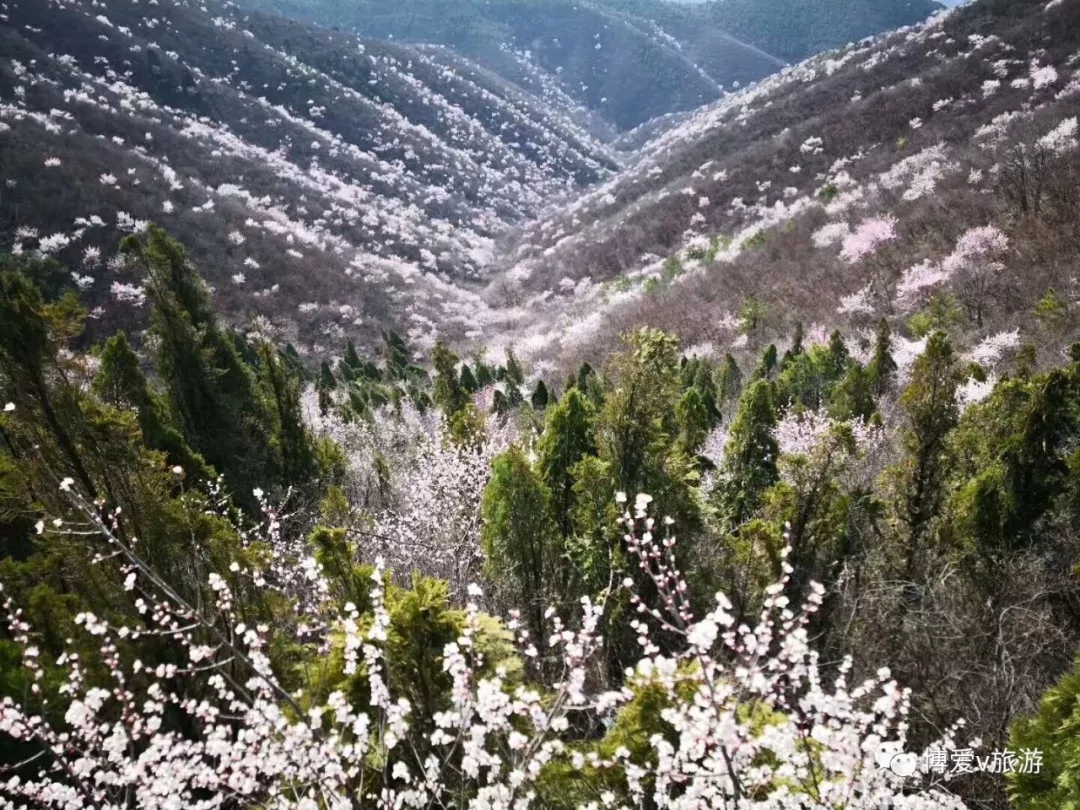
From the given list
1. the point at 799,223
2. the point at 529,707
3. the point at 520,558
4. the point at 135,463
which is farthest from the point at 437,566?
the point at 799,223

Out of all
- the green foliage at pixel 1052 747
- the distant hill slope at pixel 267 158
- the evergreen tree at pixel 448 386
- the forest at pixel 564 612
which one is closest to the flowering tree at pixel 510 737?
the forest at pixel 564 612

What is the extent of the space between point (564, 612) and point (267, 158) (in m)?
57.1

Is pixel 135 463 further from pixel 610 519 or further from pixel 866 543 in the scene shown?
pixel 866 543

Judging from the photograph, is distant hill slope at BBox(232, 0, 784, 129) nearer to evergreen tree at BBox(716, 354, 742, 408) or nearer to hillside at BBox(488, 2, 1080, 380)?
hillside at BBox(488, 2, 1080, 380)

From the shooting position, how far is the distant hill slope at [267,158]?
107ft

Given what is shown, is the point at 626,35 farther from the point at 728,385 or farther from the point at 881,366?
the point at 881,366

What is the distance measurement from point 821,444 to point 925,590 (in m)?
1.42

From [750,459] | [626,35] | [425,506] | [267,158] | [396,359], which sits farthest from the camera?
[626,35]

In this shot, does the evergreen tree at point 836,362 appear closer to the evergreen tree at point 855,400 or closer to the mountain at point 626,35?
the evergreen tree at point 855,400

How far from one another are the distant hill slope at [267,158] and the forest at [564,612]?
27.6m

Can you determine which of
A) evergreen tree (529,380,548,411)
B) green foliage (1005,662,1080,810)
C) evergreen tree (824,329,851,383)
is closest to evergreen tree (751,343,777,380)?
evergreen tree (824,329,851,383)

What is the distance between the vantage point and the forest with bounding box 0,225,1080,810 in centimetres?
275

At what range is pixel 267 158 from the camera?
5231cm

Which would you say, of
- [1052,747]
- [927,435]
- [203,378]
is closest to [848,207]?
[927,435]
